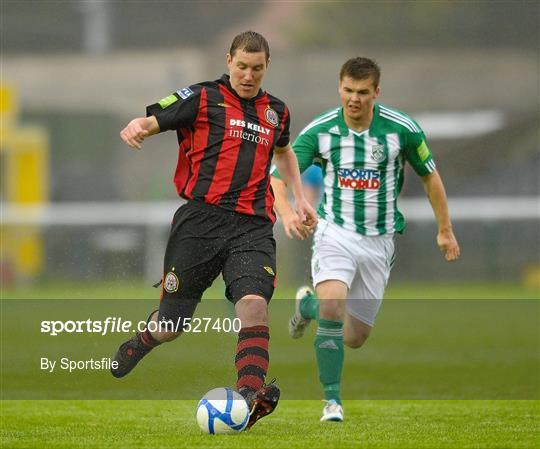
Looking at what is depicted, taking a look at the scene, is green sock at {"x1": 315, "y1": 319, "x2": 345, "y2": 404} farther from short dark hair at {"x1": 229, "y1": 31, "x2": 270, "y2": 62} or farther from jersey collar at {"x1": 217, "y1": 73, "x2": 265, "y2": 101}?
short dark hair at {"x1": 229, "y1": 31, "x2": 270, "y2": 62}

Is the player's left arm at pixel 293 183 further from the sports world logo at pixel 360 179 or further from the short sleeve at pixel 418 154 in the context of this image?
the short sleeve at pixel 418 154

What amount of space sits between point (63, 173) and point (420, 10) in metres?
7.20

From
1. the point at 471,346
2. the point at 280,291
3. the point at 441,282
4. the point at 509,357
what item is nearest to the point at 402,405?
the point at 509,357

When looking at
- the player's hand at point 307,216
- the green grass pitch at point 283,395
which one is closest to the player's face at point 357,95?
the player's hand at point 307,216

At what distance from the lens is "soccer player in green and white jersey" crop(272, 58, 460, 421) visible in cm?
647

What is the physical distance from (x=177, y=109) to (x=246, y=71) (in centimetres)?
36

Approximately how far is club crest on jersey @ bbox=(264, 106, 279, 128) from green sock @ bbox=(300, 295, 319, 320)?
1.60 meters

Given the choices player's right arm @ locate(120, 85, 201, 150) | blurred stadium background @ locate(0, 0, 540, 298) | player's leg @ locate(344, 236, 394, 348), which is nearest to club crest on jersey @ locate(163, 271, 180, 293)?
player's right arm @ locate(120, 85, 201, 150)

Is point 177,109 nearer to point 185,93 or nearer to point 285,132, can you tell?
point 185,93

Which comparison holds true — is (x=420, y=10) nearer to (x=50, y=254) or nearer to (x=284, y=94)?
(x=284, y=94)

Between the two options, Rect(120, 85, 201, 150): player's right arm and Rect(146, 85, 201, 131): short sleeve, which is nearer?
Rect(120, 85, 201, 150): player's right arm

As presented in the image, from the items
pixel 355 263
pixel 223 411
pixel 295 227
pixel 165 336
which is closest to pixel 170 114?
pixel 295 227

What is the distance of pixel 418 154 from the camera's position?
21.8 ft

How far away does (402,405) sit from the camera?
6.88 m
